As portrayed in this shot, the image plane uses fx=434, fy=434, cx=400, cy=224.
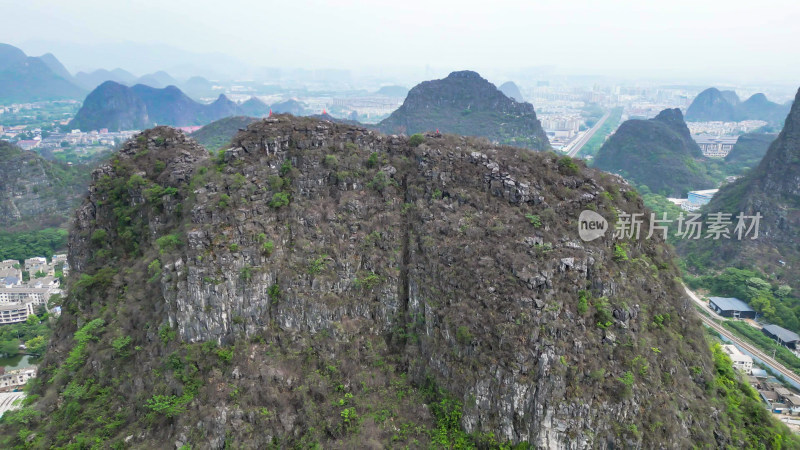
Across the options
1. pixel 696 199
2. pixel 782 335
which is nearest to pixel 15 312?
pixel 782 335

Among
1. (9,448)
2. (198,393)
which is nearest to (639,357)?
(198,393)

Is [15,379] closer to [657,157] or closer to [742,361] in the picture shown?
[742,361]

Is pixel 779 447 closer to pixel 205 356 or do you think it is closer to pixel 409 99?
pixel 205 356

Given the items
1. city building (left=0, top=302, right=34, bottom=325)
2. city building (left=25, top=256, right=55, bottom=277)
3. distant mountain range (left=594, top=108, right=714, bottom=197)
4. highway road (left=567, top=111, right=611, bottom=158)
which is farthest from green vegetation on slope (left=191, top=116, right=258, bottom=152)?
distant mountain range (left=594, top=108, right=714, bottom=197)

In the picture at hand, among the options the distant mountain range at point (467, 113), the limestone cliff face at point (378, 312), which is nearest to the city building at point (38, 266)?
the limestone cliff face at point (378, 312)

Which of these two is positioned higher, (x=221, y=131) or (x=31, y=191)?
(x=221, y=131)
